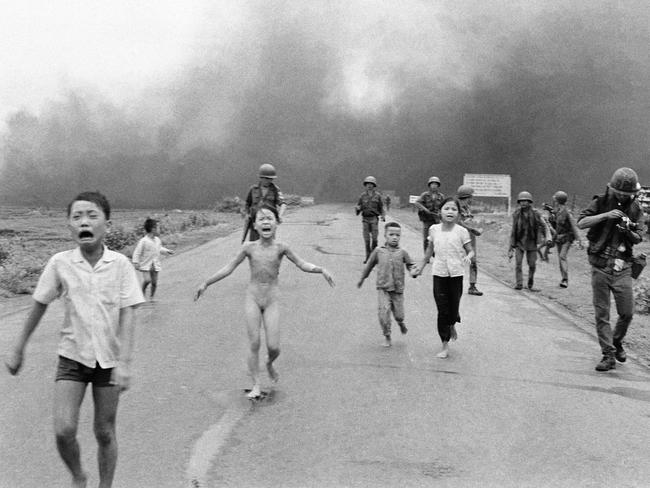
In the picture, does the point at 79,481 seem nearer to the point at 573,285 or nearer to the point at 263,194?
the point at 263,194

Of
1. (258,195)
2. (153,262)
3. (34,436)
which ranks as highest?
(258,195)

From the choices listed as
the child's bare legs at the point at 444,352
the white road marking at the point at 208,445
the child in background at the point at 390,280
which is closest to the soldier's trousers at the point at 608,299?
the child's bare legs at the point at 444,352

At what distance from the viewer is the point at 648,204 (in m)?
26.8

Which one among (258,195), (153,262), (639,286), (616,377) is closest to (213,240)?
(258,195)

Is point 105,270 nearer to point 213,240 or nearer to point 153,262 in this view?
point 153,262

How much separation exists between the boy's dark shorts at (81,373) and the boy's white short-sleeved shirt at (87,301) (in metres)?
0.04

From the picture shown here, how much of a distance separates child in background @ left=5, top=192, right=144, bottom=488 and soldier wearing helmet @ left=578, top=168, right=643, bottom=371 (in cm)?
511

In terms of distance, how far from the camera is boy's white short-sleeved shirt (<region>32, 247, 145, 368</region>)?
372 centimetres

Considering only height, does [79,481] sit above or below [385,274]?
below

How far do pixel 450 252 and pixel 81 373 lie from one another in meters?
4.68

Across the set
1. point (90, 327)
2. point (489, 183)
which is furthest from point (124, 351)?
point (489, 183)

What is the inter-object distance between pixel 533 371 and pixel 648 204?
22.7 meters

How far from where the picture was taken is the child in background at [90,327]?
371cm

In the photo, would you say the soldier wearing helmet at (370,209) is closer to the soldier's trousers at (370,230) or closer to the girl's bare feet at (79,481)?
the soldier's trousers at (370,230)
